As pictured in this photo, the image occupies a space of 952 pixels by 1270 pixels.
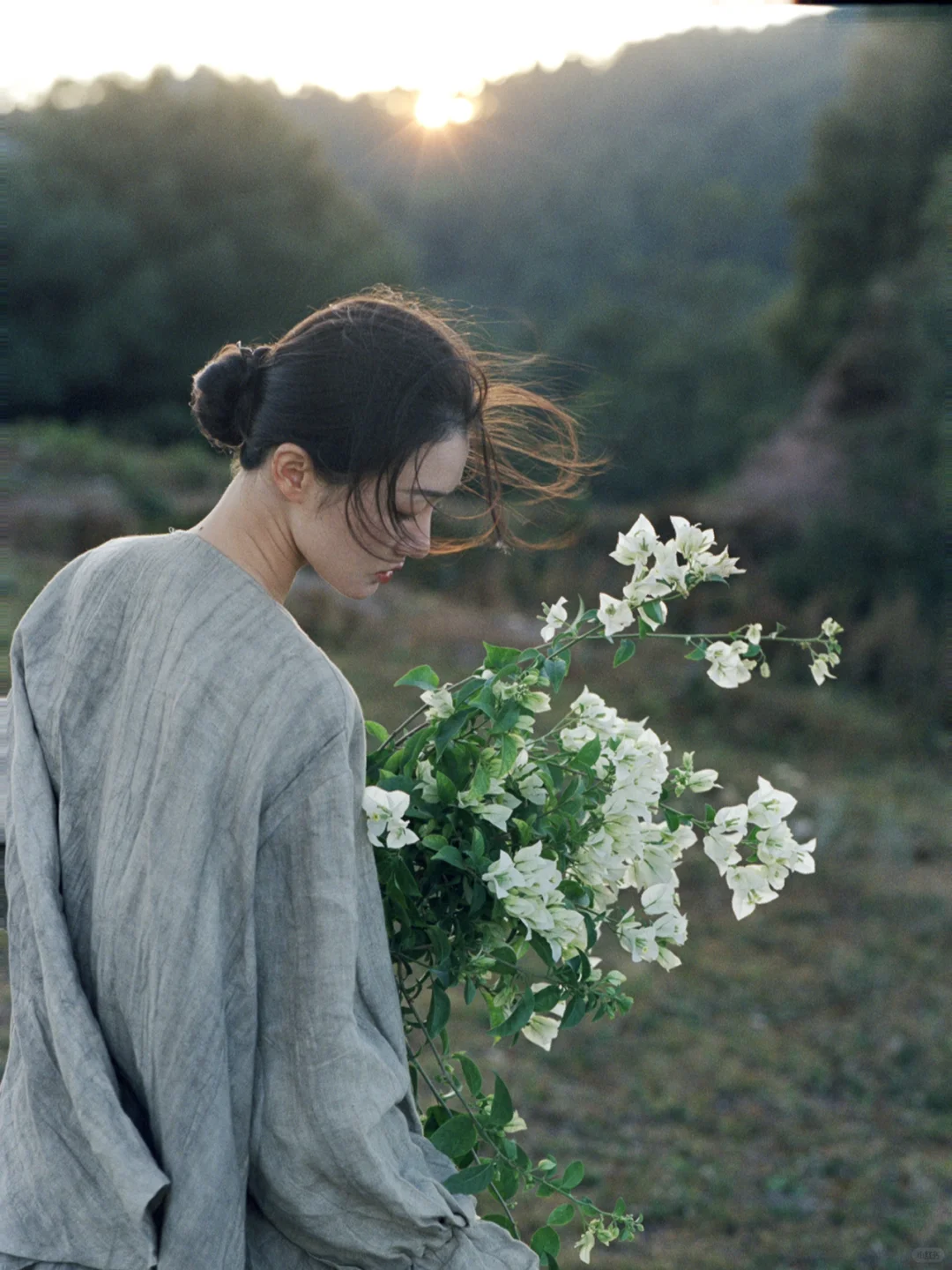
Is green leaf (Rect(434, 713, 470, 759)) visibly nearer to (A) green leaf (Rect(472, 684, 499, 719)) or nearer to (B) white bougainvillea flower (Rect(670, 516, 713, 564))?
(A) green leaf (Rect(472, 684, 499, 719))

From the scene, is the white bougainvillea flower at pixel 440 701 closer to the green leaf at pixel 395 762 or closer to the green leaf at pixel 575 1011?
the green leaf at pixel 395 762

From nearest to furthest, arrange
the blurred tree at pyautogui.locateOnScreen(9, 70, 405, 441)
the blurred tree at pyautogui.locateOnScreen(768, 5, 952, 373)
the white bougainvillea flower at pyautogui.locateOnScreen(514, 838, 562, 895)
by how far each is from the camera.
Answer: the white bougainvillea flower at pyautogui.locateOnScreen(514, 838, 562, 895) → the blurred tree at pyautogui.locateOnScreen(768, 5, 952, 373) → the blurred tree at pyautogui.locateOnScreen(9, 70, 405, 441)

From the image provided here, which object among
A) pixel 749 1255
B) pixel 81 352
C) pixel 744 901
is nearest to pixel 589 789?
pixel 744 901

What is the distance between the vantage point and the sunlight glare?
14875 mm

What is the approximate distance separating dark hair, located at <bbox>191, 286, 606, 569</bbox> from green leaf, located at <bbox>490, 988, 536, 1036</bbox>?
57 cm

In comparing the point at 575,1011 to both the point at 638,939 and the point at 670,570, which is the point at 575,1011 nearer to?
the point at 638,939

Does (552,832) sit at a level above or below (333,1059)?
above

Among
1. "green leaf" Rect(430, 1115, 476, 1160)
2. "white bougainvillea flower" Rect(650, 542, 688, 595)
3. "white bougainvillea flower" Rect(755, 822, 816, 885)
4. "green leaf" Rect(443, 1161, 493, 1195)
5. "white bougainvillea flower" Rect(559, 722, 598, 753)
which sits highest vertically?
"white bougainvillea flower" Rect(650, 542, 688, 595)

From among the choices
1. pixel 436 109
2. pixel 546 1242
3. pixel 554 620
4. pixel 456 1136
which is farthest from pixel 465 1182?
pixel 436 109

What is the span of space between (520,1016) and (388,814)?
12.0 inches

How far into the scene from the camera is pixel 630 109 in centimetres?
2819

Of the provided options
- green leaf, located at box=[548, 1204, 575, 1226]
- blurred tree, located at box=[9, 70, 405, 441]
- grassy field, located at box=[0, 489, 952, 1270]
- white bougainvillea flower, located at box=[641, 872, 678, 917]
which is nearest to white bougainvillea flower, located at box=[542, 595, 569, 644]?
white bougainvillea flower, located at box=[641, 872, 678, 917]

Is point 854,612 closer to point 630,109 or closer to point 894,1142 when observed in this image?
point 894,1142

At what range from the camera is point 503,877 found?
1397 mm
